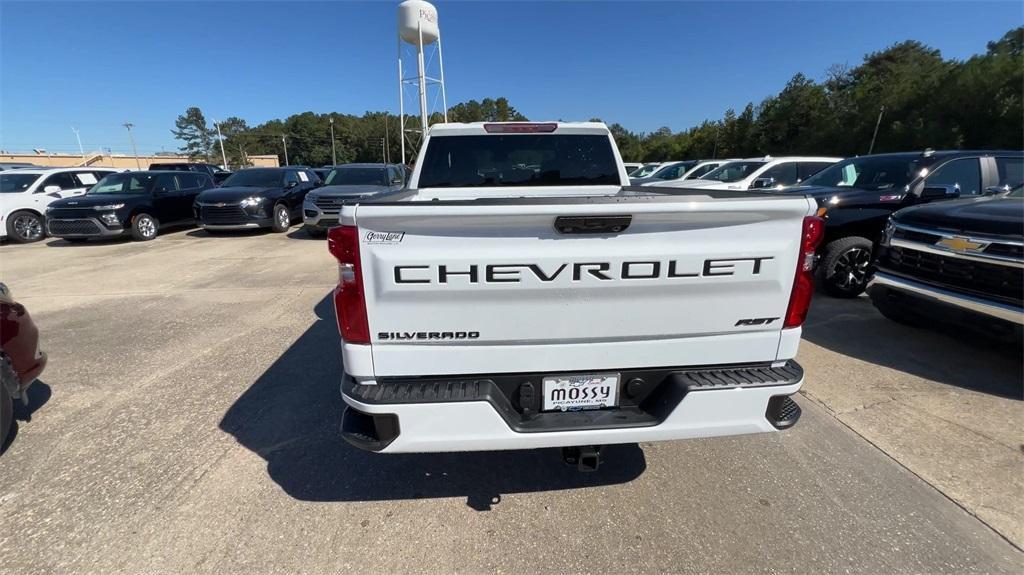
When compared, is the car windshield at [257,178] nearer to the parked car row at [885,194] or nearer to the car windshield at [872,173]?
the parked car row at [885,194]

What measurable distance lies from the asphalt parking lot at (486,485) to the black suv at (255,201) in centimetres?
766

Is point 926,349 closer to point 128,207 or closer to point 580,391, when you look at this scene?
point 580,391

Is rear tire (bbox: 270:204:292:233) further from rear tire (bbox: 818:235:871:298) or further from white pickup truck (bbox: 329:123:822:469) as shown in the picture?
rear tire (bbox: 818:235:871:298)

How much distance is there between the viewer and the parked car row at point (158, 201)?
10.1 meters

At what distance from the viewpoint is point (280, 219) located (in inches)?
466

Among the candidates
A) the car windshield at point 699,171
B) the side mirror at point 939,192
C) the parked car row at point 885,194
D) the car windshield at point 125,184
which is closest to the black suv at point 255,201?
the car windshield at point 125,184

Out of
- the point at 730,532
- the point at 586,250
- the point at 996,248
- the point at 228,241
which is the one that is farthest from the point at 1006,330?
the point at 228,241

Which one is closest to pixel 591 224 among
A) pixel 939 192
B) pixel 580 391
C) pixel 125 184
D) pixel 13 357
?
pixel 580 391

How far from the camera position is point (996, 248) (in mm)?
3404

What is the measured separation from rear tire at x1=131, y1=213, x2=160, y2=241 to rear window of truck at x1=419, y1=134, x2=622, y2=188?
10.7m

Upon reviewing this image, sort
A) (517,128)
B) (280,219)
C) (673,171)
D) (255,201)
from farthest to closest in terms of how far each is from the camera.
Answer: (673,171), (280,219), (255,201), (517,128)

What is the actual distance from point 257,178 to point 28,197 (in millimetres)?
4977

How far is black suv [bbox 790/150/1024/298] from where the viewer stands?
18.2 ft

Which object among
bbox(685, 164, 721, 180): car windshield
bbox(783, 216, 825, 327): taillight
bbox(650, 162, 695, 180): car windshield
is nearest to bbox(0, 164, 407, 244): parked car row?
bbox(783, 216, 825, 327): taillight
